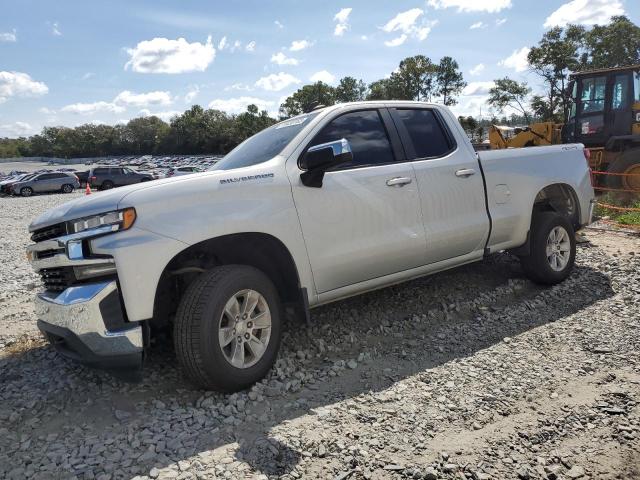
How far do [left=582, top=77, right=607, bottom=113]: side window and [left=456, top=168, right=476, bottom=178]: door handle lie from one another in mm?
9548

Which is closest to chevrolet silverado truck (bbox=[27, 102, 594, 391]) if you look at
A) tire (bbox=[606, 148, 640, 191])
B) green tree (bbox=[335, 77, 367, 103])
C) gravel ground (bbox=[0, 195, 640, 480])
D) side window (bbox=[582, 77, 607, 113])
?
gravel ground (bbox=[0, 195, 640, 480])

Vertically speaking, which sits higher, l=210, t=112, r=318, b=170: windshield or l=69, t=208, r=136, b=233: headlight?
l=210, t=112, r=318, b=170: windshield

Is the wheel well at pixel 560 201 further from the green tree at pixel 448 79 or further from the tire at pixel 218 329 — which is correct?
the green tree at pixel 448 79

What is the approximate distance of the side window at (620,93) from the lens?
A: 39.5 ft

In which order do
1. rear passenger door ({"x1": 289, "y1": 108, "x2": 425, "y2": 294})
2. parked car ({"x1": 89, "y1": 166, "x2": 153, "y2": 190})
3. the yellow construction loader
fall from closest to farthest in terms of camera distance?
rear passenger door ({"x1": 289, "y1": 108, "x2": 425, "y2": 294}), the yellow construction loader, parked car ({"x1": 89, "y1": 166, "x2": 153, "y2": 190})

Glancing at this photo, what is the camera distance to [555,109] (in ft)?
175

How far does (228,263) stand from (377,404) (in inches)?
58.1

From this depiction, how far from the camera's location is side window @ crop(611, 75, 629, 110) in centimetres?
1205

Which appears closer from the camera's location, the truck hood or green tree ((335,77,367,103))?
the truck hood

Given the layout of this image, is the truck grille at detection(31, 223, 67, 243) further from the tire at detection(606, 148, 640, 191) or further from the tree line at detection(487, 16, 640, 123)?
the tree line at detection(487, 16, 640, 123)

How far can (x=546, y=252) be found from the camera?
218 inches

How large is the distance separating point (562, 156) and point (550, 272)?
1326 millimetres

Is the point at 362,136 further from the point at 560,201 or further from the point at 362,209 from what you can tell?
the point at 560,201

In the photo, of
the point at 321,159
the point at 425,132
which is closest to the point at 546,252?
the point at 425,132
